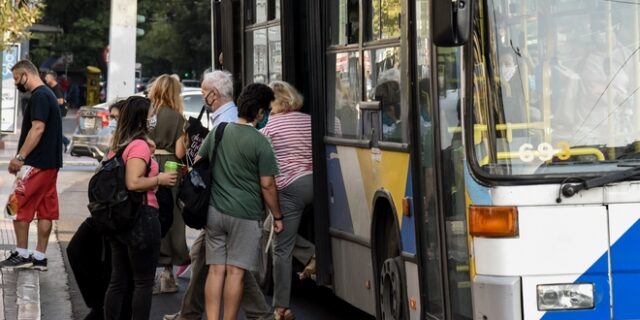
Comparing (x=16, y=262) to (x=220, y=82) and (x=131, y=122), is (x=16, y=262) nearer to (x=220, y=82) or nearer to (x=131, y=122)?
(x=220, y=82)

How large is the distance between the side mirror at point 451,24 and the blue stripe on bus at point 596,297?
1155 mm

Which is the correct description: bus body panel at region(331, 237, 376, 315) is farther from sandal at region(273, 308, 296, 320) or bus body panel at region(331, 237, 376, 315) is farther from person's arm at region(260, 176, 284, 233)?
person's arm at region(260, 176, 284, 233)

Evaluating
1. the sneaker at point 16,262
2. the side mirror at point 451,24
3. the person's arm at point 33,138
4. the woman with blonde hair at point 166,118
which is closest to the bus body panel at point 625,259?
the side mirror at point 451,24

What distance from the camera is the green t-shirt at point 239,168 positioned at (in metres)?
8.07

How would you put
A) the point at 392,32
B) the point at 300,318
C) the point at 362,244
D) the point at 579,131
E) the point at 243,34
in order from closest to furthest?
the point at 579,131 < the point at 392,32 < the point at 362,244 < the point at 300,318 < the point at 243,34

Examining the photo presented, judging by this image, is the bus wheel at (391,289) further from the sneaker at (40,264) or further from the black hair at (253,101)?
the sneaker at (40,264)

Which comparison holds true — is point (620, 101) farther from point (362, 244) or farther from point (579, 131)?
point (362, 244)

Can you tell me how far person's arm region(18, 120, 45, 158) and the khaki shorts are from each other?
134 inches

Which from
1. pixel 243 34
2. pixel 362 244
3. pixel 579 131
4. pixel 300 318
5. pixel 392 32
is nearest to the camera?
pixel 579 131

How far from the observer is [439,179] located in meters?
6.48

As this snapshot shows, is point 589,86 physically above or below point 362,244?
above

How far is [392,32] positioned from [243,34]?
4415mm

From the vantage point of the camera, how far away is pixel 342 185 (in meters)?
8.73

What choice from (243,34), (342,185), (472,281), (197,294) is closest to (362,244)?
(342,185)
